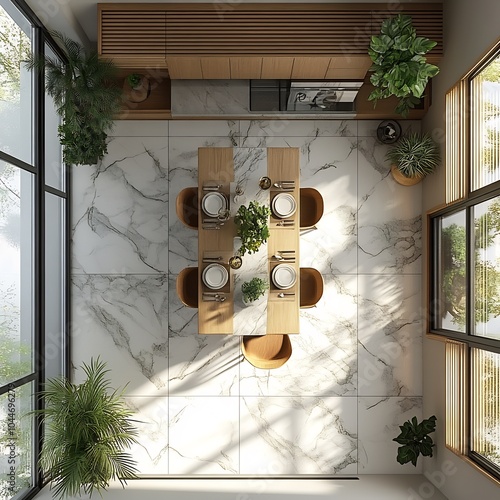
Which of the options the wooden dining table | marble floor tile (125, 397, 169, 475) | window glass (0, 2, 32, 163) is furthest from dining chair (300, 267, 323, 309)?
window glass (0, 2, 32, 163)

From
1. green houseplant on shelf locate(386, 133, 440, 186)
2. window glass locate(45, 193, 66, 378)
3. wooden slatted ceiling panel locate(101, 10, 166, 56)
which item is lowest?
window glass locate(45, 193, 66, 378)

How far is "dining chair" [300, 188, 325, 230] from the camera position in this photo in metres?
4.45

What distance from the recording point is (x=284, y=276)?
13.4 ft

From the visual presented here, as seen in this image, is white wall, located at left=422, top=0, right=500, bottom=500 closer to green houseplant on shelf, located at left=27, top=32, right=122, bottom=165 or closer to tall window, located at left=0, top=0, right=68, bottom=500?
green houseplant on shelf, located at left=27, top=32, right=122, bottom=165

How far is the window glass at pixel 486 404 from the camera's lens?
342 cm

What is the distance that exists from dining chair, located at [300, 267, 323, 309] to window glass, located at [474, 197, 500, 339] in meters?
1.13

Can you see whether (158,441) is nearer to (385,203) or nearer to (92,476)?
(92,476)

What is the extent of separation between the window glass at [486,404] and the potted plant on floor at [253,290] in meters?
1.32

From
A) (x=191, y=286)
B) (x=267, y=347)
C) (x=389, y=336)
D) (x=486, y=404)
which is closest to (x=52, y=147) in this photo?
(x=191, y=286)

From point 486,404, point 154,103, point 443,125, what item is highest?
point 154,103

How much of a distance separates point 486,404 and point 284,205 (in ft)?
5.55

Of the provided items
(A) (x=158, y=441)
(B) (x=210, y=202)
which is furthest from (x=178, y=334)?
(B) (x=210, y=202)

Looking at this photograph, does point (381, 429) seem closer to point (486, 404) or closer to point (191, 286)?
point (486, 404)

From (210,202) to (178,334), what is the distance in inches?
46.0
